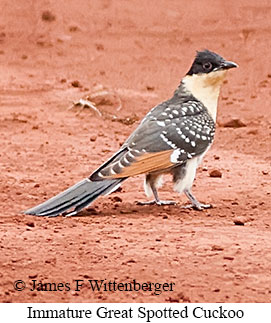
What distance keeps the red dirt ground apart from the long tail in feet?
0.41

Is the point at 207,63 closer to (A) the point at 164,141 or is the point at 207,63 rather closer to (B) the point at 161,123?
(B) the point at 161,123

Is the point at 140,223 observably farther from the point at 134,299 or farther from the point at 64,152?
the point at 64,152

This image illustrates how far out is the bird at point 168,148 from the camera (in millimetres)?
8037

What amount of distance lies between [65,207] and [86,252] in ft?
4.58

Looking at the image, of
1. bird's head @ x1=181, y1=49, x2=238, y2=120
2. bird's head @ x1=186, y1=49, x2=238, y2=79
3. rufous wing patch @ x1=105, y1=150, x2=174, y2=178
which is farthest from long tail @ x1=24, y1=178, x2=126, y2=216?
bird's head @ x1=186, y1=49, x2=238, y2=79

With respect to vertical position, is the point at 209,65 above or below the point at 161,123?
above

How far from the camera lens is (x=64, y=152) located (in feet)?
36.2

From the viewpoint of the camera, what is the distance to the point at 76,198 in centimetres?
798

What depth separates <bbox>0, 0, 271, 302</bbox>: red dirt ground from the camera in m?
6.09

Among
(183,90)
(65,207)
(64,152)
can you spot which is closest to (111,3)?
(64,152)

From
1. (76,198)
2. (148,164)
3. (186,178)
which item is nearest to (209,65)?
(186,178)

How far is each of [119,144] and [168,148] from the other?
3.29 metres

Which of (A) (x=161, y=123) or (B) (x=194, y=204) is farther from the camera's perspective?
(A) (x=161, y=123)

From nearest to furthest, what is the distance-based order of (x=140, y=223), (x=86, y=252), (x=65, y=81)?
(x=86, y=252), (x=140, y=223), (x=65, y=81)
